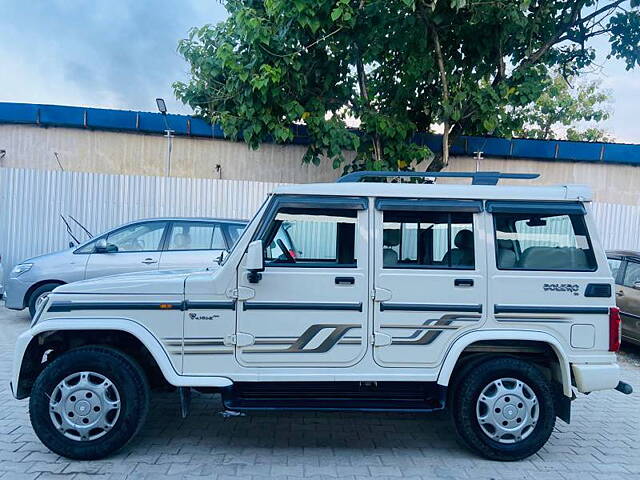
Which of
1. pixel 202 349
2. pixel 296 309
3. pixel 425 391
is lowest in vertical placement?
pixel 425 391

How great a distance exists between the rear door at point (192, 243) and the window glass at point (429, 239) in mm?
4045

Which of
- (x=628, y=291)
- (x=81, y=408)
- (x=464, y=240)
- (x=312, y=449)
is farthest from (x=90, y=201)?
(x=628, y=291)

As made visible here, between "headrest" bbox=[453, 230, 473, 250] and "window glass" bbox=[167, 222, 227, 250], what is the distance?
14.5 feet

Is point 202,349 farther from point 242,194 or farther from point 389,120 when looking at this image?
point 242,194

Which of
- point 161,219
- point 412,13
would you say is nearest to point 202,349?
point 161,219

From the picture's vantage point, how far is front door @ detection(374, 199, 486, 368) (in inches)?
151

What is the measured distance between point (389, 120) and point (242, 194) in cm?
378

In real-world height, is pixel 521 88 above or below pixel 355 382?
above

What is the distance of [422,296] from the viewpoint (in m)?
3.85

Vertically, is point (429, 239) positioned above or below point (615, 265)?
above

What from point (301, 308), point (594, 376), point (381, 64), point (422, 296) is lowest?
point (594, 376)

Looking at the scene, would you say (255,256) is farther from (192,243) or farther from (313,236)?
(192,243)

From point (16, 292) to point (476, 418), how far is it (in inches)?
290

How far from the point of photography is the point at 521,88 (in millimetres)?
8578
